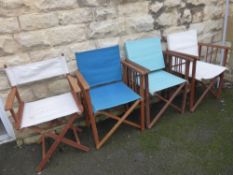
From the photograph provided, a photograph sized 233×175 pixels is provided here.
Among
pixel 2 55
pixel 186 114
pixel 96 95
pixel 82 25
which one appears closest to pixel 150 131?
pixel 186 114

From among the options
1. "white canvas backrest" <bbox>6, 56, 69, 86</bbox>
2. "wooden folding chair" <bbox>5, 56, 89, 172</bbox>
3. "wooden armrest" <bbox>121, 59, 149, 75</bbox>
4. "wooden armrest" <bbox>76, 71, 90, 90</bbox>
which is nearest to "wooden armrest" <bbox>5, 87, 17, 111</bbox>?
"wooden folding chair" <bbox>5, 56, 89, 172</bbox>

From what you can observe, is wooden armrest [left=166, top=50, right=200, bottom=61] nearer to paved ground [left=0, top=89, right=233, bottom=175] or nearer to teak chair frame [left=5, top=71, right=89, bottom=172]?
paved ground [left=0, top=89, right=233, bottom=175]

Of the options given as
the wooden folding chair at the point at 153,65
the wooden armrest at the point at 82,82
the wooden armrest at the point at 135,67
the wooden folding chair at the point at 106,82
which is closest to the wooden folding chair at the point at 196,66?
the wooden folding chair at the point at 153,65

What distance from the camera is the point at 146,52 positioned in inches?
98.3

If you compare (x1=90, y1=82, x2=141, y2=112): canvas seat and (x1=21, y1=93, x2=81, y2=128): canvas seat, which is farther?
(x1=90, y1=82, x2=141, y2=112): canvas seat

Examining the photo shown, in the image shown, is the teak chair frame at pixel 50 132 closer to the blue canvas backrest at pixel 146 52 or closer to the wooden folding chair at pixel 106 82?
the wooden folding chair at pixel 106 82

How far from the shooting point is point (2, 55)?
6.53 ft

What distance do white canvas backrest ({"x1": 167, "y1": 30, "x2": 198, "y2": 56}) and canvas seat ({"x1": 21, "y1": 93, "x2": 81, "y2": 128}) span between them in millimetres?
1381

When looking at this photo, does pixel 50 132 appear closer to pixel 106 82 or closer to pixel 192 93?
pixel 106 82

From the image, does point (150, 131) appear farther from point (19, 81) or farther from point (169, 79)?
point (19, 81)

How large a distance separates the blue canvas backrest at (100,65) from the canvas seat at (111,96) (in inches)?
3.4

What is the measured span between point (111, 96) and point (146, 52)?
2.38 ft

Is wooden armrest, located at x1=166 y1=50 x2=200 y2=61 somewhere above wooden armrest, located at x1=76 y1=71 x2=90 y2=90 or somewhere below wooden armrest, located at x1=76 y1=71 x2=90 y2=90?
above

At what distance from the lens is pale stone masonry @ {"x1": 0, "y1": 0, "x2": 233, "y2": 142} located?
1962 millimetres
